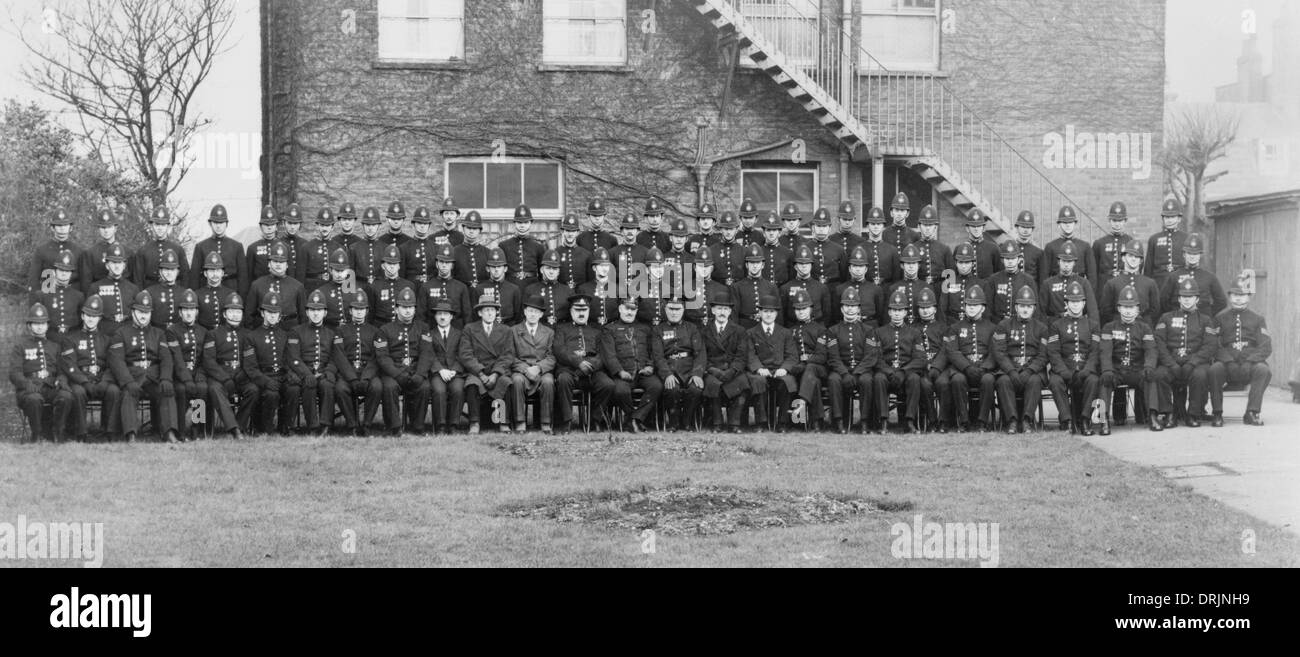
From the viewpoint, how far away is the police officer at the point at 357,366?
48.4 ft

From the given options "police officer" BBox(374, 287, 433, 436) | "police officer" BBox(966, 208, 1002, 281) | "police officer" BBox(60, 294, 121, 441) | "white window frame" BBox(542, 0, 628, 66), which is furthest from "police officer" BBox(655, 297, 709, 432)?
"white window frame" BBox(542, 0, 628, 66)

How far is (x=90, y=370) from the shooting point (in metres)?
14.4

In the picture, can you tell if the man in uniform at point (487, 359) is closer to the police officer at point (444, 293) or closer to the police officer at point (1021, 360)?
the police officer at point (444, 293)

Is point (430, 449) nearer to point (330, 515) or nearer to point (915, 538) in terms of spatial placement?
point (330, 515)

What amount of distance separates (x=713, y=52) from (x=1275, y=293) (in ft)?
25.6

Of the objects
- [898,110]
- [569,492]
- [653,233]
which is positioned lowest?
[569,492]

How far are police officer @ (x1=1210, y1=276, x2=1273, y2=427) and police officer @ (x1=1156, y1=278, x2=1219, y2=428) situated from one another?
0.09 meters

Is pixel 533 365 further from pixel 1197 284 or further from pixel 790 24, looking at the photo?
pixel 790 24

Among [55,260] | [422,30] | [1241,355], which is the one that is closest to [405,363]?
[55,260]

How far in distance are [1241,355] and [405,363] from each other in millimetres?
8185

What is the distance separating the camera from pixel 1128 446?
13891 millimetres

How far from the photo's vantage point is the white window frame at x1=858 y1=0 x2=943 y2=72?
2120cm

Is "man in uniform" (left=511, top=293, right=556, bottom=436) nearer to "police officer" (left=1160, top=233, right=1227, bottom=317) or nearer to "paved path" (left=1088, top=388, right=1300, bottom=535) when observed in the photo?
"paved path" (left=1088, top=388, right=1300, bottom=535)

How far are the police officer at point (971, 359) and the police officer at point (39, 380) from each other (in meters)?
7.75
